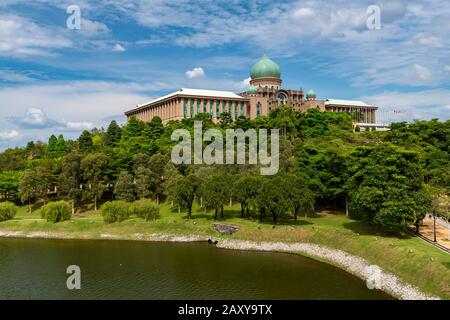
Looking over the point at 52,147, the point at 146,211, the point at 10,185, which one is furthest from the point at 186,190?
the point at 52,147

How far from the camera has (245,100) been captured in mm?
135000

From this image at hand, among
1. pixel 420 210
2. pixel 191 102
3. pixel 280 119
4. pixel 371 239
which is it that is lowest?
pixel 371 239

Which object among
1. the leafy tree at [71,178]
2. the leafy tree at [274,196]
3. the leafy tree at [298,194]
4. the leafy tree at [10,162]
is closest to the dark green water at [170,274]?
the leafy tree at [274,196]

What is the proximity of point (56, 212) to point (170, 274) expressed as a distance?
37.1 m

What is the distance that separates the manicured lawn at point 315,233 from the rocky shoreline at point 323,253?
0.76 meters

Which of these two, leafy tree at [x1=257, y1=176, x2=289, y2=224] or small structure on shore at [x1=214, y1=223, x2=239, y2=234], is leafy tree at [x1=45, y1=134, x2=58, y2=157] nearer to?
small structure on shore at [x1=214, y1=223, x2=239, y2=234]

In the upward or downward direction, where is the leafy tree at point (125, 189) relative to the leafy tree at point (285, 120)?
downward

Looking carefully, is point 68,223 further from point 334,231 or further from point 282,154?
point 334,231

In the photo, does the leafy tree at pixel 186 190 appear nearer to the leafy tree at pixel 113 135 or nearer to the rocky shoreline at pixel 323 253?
the rocky shoreline at pixel 323 253

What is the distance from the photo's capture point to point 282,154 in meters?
75.4

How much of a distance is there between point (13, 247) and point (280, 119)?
62.1 metres

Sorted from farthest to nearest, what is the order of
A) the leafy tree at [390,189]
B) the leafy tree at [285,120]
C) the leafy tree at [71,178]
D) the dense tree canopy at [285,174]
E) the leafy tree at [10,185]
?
the leafy tree at [285,120] → the leafy tree at [10,185] → the leafy tree at [71,178] → the dense tree canopy at [285,174] → the leafy tree at [390,189]

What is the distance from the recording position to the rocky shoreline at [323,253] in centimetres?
3762

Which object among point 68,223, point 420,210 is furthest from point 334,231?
point 68,223
